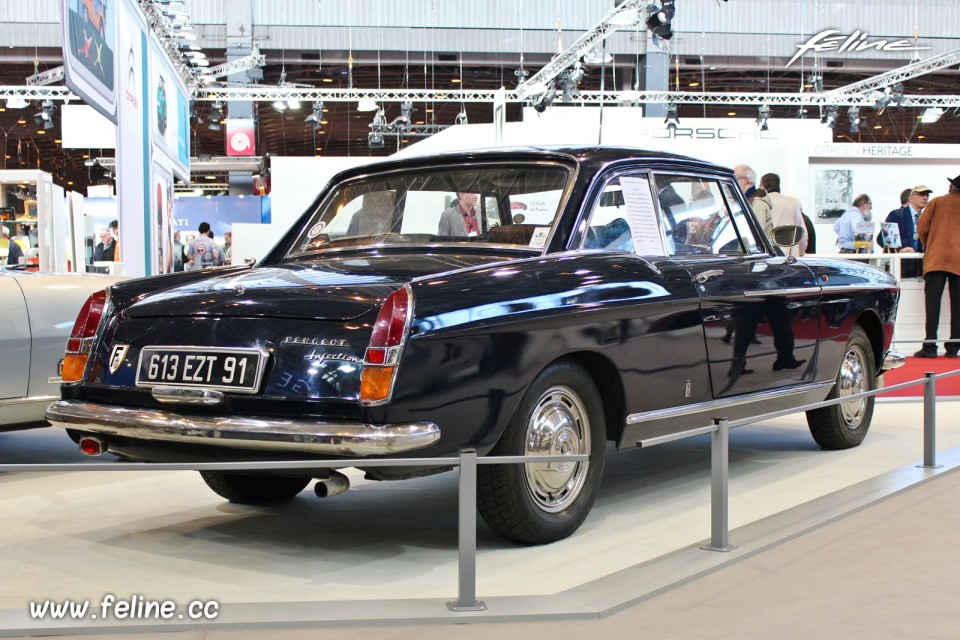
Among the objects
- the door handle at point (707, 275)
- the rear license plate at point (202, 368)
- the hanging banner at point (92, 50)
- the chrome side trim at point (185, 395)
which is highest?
the hanging banner at point (92, 50)

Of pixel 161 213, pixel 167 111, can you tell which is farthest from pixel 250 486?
pixel 167 111

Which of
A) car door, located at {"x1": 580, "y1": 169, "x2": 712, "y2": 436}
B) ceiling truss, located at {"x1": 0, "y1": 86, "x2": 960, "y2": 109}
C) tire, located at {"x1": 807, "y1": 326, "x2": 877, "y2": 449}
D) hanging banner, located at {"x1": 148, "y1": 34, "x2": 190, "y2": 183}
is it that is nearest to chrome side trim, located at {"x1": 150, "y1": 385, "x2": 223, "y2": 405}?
car door, located at {"x1": 580, "y1": 169, "x2": 712, "y2": 436}

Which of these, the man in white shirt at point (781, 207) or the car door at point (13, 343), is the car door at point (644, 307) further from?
the man in white shirt at point (781, 207)

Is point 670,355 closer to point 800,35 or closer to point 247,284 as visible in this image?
point 247,284

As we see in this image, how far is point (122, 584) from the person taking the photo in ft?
11.3

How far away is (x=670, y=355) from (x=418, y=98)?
23024 mm

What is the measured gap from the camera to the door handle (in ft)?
15.5

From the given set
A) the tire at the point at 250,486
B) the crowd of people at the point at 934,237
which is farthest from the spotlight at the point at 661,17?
the tire at the point at 250,486

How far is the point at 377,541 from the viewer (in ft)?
13.6

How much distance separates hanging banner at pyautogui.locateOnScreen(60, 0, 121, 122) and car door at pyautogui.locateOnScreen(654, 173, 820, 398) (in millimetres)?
5394

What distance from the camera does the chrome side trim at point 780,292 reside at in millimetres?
5051

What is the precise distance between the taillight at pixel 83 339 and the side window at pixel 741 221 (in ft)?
10.1

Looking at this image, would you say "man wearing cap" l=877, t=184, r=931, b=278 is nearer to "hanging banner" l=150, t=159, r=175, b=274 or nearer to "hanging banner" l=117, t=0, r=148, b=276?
"hanging banner" l=117, t=0, r=148, b=276

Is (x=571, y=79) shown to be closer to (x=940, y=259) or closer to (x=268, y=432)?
(x=940, y=259)
